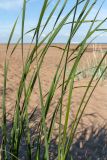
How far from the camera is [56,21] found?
131cm

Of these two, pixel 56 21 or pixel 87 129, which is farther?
pixel 87 129

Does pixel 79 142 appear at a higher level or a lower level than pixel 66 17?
lower

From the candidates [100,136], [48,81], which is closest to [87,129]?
[100,136]

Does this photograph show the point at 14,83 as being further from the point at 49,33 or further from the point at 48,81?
the point at 49,33

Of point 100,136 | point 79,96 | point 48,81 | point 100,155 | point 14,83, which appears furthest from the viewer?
point 48,81

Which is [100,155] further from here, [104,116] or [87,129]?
[104,116]

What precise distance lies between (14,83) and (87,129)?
2886mm

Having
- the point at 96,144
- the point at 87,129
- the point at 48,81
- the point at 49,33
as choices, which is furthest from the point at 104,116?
the point at 49,33

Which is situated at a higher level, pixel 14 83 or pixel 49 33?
pixel 49 33

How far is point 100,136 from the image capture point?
4.17 metres

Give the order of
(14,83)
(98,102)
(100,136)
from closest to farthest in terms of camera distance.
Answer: (100,136) < (98,102) < (14,83)

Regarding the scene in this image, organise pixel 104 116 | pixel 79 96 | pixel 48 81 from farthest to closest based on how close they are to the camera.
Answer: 1. pixel 48 81
2. pixel 79 96
3. pixel 104 116

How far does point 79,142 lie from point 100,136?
0.87ft

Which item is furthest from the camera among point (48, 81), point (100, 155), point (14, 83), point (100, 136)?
point (48, 81)
